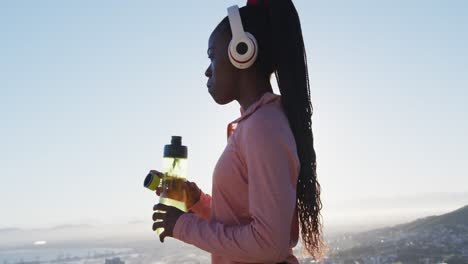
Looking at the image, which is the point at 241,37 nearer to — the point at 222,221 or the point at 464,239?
the point at 222,221

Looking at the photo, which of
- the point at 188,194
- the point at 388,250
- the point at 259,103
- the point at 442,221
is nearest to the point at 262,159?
the point at 259,103

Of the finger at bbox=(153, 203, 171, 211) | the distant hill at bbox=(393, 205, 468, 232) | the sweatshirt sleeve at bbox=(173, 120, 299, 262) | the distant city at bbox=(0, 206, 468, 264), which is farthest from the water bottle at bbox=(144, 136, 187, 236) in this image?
the distant hill at bbox=(393, 205, 468, 232)

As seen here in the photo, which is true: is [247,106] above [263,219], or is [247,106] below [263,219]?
above

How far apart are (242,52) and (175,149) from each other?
23.7 inches

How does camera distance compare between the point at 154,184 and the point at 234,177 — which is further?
the point at 154,184

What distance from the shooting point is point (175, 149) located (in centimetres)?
249

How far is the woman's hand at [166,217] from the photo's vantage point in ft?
7.35

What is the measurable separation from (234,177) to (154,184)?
487mm

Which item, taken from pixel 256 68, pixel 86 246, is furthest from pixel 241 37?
pixel 86 246

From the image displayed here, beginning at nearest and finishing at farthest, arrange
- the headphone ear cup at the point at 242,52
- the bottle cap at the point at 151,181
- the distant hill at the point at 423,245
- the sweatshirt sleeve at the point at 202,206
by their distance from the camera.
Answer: the headphone ear cup at the point at 242,52, the bottle cap at the point at 151,181, the sweatshirt sleeve at the point at 202,206, the distant hill at the point at 423,245

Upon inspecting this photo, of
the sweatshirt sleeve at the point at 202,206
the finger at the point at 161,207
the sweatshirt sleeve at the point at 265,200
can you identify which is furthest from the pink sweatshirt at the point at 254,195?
the sweatshirt sleeve at the point at 202,206

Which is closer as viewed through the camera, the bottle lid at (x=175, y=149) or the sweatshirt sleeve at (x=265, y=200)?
the sweatshirt sleeve at (x=265, y=200)

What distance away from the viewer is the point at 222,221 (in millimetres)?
2234

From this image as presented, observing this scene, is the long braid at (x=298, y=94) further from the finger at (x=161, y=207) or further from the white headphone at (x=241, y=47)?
the finger at (x=161, y=207)
